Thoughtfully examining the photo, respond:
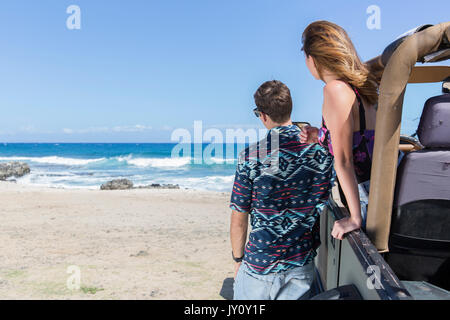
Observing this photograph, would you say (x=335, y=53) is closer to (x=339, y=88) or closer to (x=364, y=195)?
(x=339, y=88)

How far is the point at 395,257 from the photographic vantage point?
225cm

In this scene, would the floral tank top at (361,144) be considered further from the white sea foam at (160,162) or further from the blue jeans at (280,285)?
the white sea foam at (160,162)

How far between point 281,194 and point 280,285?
51 centimetres

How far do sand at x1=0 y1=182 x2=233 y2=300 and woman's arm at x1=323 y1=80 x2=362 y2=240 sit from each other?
302 cm

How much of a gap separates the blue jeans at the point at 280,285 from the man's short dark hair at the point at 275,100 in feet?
2.79

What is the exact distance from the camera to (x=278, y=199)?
1.88 meters

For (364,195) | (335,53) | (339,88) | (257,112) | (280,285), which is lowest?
(280,285)

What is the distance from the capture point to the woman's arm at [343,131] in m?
1.89

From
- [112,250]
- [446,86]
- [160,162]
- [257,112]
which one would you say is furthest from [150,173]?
[257,112]

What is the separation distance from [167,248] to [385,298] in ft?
18.4

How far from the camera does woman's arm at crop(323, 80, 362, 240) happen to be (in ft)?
6.20

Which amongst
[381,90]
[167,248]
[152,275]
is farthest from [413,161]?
[167,248]

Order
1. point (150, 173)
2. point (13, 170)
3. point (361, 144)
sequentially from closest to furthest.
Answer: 1. point (361, 144)
2. point (13, 170)
3. point (150, 173)

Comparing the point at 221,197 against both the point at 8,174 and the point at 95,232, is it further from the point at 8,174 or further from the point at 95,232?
the point at 8,174
